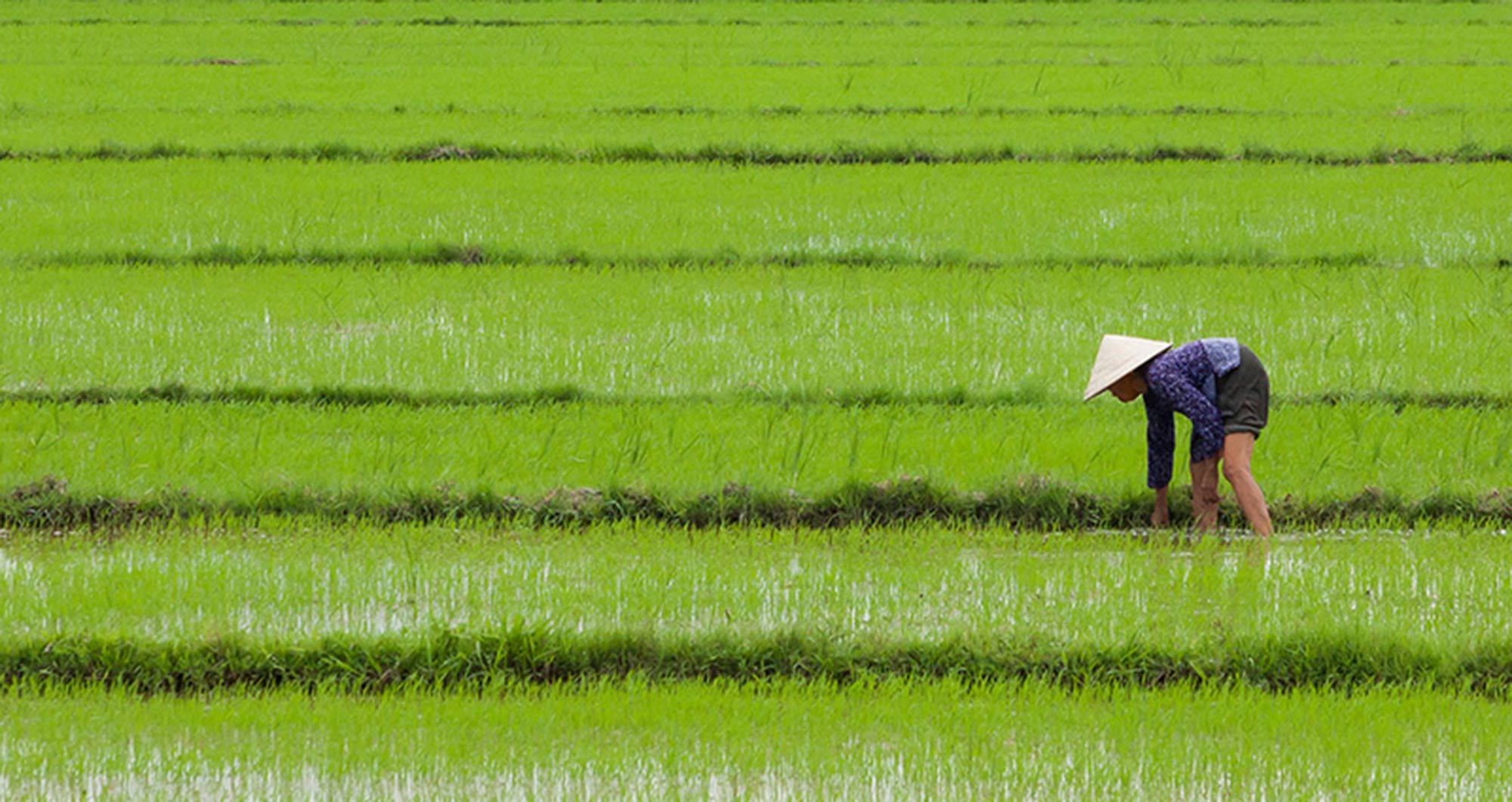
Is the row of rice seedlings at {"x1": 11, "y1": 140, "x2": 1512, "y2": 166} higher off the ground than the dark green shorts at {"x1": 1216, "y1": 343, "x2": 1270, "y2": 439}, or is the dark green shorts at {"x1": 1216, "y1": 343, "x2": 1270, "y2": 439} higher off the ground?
the row of rice seedlings at {"x1": 11, "y1": 140, "x2": 1512, "y2": 166}

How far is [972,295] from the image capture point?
28.4 feet

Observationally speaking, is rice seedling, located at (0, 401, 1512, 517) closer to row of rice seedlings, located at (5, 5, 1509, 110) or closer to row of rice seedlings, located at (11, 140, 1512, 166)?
row of rice seedlings, located at (11, 140, 1512, 166)

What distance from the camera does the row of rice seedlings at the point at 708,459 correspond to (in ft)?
19.2

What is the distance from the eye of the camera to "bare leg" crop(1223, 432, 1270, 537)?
523 cm

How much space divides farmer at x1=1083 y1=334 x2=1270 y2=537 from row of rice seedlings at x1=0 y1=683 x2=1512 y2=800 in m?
1.08

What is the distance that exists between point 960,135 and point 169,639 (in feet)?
30.7

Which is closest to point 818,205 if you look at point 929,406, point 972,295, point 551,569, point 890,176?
point 890,176

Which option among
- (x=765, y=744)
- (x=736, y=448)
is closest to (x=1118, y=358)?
(x=736, y=448)

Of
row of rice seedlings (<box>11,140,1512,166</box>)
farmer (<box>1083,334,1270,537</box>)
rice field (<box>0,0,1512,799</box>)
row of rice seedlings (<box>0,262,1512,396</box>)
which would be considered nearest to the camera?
rice field (<box>0,0,1512,799</box>)

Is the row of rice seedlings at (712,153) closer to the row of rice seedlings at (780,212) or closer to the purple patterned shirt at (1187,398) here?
the row of rice seedlings at (780,212)

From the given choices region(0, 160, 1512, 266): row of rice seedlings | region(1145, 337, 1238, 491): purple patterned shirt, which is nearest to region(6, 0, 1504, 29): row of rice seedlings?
region(0, 160, 1512, 266): row of rice seedlings

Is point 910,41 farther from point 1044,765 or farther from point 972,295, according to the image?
point 1044,765

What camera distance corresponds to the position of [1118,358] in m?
5.17

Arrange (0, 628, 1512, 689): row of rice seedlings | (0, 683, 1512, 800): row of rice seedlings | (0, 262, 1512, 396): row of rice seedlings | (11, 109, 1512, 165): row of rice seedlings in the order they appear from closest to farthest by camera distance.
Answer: (0, 683, 1512, 800): row of rice seedlings
(0, 628, 1512, 689): row of rice seedlings
(0, 262, 1512, 396): row of rice seedlings
(11, 109, 1512, 165): row of rice seedlings
